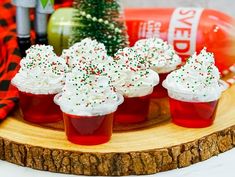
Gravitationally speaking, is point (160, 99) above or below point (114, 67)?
below

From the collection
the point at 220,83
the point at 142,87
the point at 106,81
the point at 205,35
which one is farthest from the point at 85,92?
the point at 205,35

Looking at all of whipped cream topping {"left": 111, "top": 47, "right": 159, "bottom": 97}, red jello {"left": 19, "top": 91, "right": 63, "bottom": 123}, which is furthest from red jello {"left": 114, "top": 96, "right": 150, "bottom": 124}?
red jello {"left": 19, "top": 91, "right": 63, "bottom": 123}

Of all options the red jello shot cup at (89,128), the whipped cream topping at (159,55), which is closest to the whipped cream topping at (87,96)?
the red jello shot cup at (89,128)

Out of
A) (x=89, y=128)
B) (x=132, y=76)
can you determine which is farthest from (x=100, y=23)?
(x=89, y=128)

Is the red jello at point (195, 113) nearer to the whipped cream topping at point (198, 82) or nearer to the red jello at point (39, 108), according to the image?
the whipped cream topping at point (198, 82)

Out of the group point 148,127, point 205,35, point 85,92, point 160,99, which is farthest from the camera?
point 205,35

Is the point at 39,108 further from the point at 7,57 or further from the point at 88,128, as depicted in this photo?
the point at 7,57

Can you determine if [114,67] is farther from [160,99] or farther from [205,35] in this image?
[205,35]
